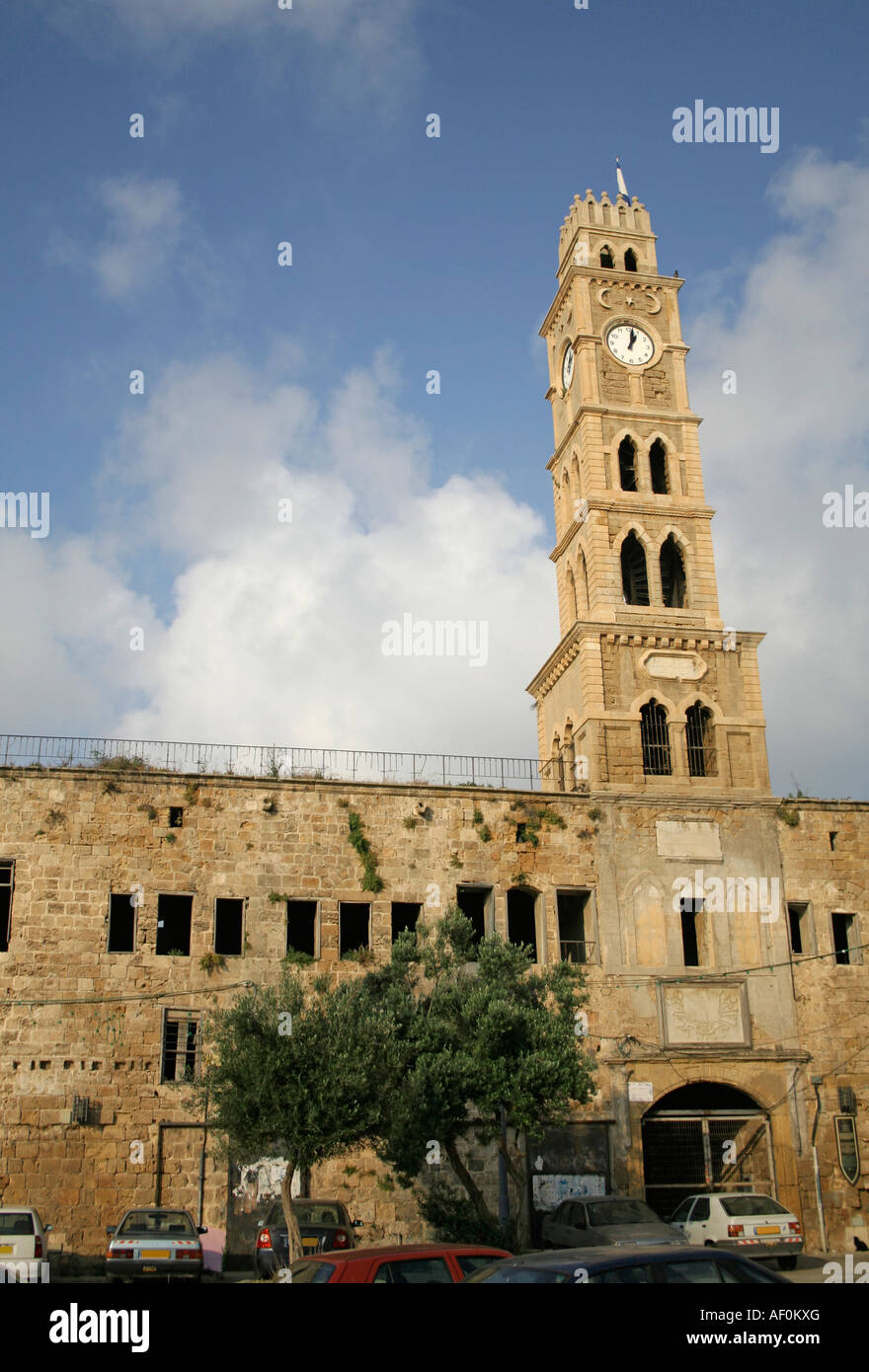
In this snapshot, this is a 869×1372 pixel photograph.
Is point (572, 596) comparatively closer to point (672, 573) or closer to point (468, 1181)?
point (672, 573)

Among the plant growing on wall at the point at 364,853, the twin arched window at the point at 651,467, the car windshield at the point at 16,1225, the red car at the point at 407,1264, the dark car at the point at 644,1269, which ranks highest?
the twin arched window at the point at 651,467

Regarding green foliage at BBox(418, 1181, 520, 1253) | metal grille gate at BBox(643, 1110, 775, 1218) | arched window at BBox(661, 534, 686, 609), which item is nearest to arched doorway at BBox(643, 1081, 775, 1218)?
metal grille gate at BBox(643, 1110, 775, 1218)

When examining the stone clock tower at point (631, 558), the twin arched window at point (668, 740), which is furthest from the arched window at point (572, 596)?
the twin arched window at point (668, 740)

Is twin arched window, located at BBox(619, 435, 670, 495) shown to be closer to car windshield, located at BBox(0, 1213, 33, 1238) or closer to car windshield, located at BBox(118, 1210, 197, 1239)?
car windshield, located at BBox(118, 1210, 197, 1239)

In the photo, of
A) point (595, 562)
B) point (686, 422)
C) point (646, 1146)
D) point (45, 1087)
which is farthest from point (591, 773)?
point (45, 1087)

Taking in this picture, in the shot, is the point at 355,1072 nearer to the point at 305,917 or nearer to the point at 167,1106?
the point at 167,1106

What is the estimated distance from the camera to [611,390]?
33.9 m

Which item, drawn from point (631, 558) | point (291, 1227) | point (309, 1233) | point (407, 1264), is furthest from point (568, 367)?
point (407, 1264)

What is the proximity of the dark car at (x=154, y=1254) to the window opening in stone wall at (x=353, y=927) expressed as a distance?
8948 mm

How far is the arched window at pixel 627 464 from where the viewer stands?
33781mm

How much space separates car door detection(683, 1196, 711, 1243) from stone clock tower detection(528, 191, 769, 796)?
10.2 m

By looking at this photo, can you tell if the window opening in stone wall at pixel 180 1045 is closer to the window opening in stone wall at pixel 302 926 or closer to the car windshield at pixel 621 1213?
the window opening in stone wall at pixel 302 926

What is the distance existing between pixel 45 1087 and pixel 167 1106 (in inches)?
100

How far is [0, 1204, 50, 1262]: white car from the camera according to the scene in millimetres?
16891
